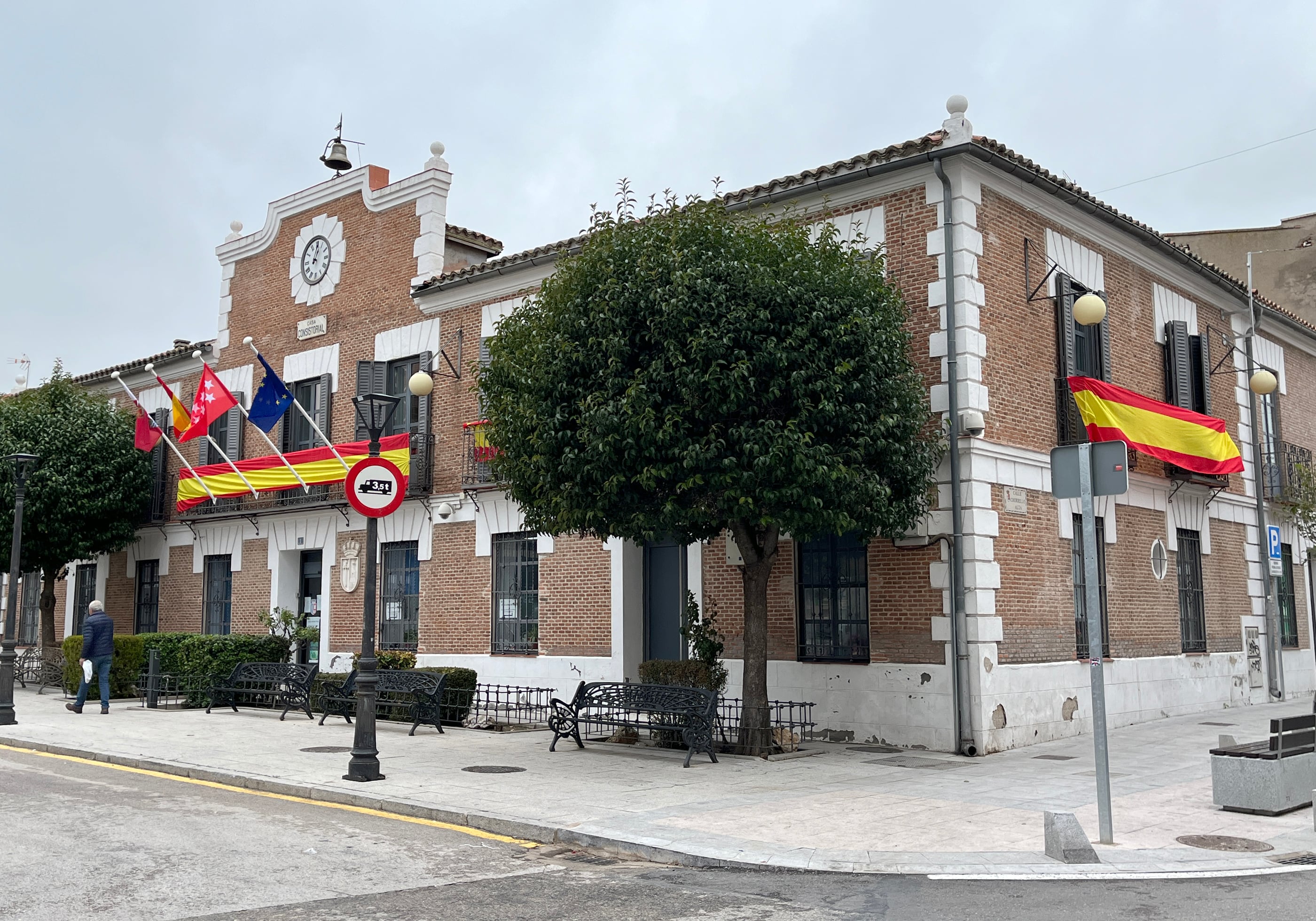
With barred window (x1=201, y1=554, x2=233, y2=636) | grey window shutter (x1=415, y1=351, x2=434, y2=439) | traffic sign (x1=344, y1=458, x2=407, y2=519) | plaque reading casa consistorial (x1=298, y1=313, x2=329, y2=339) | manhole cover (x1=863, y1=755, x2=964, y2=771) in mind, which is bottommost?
manhole cover (x1=863, y1=755, x2=964, y2=771)

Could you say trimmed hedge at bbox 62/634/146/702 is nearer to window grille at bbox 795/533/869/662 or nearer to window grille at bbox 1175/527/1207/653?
window grille at bbox 795/533/869/662

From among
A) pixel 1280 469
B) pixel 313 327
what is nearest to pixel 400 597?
pixel 313 327

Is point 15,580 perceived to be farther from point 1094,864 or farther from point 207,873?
point 1094,864

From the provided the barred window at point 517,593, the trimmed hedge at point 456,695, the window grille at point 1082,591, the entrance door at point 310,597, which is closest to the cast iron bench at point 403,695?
the trimmed hedge at point 456,695

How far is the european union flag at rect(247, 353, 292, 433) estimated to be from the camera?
19.5m

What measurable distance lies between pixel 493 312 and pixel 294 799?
1011cm

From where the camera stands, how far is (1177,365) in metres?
17.8

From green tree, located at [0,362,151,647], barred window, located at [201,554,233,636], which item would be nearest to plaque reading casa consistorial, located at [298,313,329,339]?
barred window, located at [201,554,233,636]

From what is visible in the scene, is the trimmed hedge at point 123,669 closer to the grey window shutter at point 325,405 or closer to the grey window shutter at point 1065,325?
the grey window shutter at point 325,405

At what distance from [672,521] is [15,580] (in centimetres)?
1063

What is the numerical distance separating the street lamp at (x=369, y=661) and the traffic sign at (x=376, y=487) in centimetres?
12

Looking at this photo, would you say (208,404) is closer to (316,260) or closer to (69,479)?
(316,260)

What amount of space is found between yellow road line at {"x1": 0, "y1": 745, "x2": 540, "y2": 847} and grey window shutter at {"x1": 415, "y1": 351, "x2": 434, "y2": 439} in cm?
772

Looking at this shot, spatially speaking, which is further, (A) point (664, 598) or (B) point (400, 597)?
(B) point (400, 597)
